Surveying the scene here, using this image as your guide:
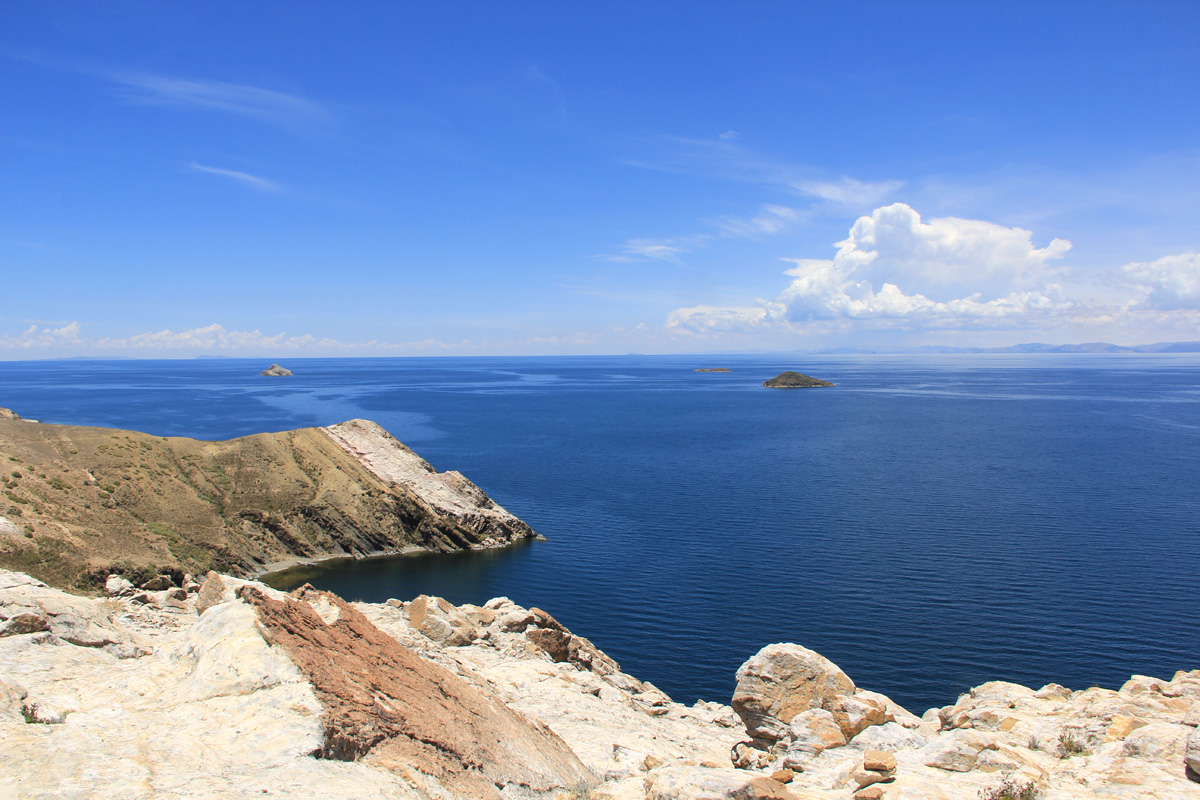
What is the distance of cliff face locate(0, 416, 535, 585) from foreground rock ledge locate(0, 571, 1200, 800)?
2531 cm

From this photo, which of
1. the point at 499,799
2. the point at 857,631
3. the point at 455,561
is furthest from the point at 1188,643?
the point at 455,561

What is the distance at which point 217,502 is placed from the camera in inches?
2458

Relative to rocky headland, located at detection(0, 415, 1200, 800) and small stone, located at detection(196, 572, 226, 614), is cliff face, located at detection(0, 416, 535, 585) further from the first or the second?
small stone, located at detection(196, 572, 226, 614)

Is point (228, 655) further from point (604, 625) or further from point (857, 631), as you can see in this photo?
point (857, 631)

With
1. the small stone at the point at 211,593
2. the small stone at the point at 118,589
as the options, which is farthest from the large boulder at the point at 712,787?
the small stone at the point at 118,589

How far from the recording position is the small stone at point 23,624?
68.0 feet

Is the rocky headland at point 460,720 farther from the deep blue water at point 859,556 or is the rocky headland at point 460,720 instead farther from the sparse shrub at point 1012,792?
the deep blue water at point 859,556

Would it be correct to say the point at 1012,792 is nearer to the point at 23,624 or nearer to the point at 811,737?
the point at 811,737

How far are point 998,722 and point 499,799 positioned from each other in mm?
16801

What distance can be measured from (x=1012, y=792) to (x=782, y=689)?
910cm

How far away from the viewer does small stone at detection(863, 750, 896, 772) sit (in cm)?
1759

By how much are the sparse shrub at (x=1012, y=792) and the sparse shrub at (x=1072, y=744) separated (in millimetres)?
3684

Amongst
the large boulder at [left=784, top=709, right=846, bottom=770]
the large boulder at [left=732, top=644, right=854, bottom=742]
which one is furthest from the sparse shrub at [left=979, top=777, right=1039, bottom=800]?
the large boulder at [left=732, top=644, right=854, bottom=742]

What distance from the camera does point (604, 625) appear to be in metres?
46.3
